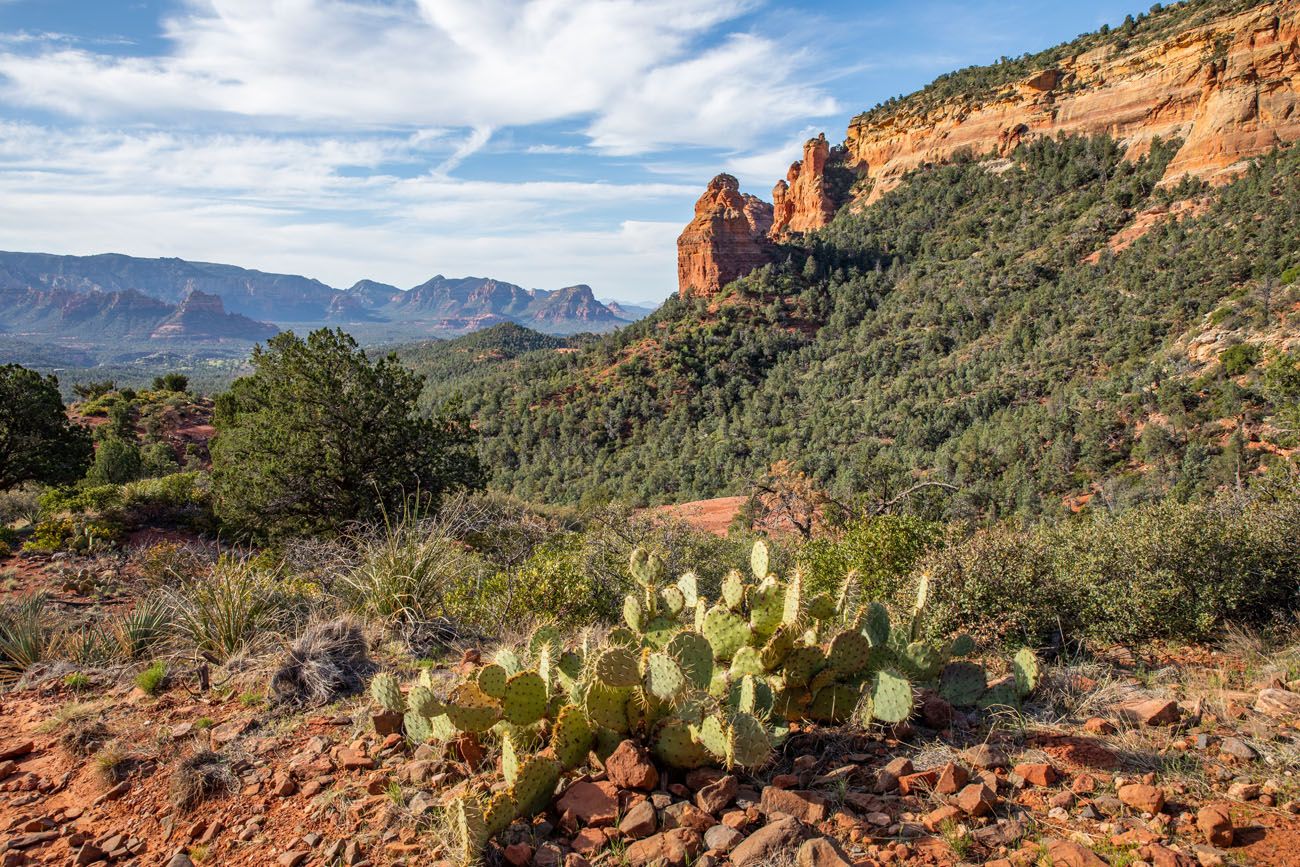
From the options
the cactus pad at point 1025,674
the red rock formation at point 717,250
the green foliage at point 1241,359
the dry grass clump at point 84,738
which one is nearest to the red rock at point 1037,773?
the cactus pad at point 1025,674

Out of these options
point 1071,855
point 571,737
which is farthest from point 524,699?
point 1071,855

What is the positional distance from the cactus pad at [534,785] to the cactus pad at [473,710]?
44 cm

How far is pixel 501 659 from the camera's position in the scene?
3.70 m

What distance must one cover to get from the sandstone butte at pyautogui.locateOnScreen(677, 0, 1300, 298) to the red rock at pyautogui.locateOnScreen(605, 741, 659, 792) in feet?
153

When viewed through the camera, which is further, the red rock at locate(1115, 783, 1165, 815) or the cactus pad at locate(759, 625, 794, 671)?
the cactus pad at locate(759, 625, 794, 671)

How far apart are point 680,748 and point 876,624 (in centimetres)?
149

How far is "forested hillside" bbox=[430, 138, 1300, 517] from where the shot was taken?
2162 centimetres

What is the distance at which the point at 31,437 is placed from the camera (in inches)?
613

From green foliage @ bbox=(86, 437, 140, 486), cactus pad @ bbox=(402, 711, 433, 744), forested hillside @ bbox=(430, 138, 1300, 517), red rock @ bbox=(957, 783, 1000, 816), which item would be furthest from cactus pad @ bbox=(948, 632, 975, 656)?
green foliage @ bbox=(86, 437, 140, 486)

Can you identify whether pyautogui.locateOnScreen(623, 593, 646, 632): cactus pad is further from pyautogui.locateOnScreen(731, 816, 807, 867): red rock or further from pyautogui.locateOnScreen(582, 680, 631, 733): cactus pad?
pyautogui.locateOnScreen(731, 816, 807, 867): red rock

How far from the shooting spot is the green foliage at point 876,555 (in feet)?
22.4

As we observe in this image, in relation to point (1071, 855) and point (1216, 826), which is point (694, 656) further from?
point (1216, 826)

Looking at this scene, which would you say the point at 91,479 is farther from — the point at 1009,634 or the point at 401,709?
the point at 1009,634

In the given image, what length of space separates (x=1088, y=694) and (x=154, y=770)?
4850 millimetres
